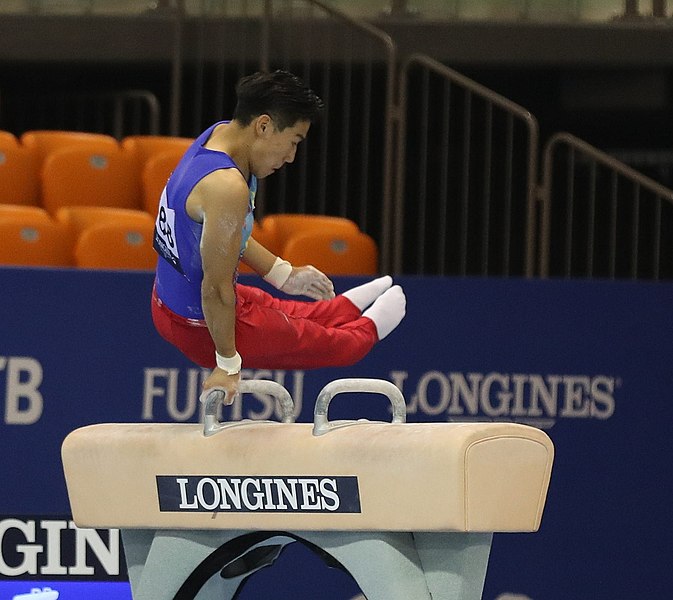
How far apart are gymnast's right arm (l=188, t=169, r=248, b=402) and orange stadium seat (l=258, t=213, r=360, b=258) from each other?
2.97 meters

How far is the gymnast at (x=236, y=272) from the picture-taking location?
3.79 m

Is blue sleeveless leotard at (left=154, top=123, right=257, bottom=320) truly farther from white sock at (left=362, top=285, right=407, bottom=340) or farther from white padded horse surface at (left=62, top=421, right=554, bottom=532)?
white sock at (left=362, top=285, right=407, bottom=340)

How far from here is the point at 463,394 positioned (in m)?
5.97

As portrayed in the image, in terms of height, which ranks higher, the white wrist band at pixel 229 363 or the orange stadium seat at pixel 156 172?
the orange stadium seat at pixel 156 172

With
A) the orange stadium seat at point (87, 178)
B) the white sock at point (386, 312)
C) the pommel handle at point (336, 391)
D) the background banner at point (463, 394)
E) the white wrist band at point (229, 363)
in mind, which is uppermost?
the orange stadium seat at point (87, 178)

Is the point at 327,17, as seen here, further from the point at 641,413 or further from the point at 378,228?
the point at 641,413

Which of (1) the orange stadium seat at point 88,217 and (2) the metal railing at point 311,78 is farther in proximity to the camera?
(2) the metal railing at point 311,78

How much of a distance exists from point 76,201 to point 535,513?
4.30m

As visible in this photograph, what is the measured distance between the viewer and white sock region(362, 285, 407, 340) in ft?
14.3

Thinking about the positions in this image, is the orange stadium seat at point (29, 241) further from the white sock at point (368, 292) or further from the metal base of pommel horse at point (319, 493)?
the metal base of pommel horse at point (319, 493)

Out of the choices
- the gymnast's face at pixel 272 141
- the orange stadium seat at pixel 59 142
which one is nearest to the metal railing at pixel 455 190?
the orange stadium seat at pixel 59 142

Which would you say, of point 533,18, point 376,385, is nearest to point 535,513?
point 376,385

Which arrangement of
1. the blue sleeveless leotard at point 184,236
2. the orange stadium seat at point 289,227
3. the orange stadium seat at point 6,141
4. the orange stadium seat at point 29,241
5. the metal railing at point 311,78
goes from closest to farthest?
the blue sleeveless leotard at point 184,236 < the orange stadium seat at point 29,241 < the orange stadium seat at point 289,227 < the orange stadium seat at point 6,141 < the metal railing at point 311,78

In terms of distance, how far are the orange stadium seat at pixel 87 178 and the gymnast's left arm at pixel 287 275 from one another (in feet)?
9.85
